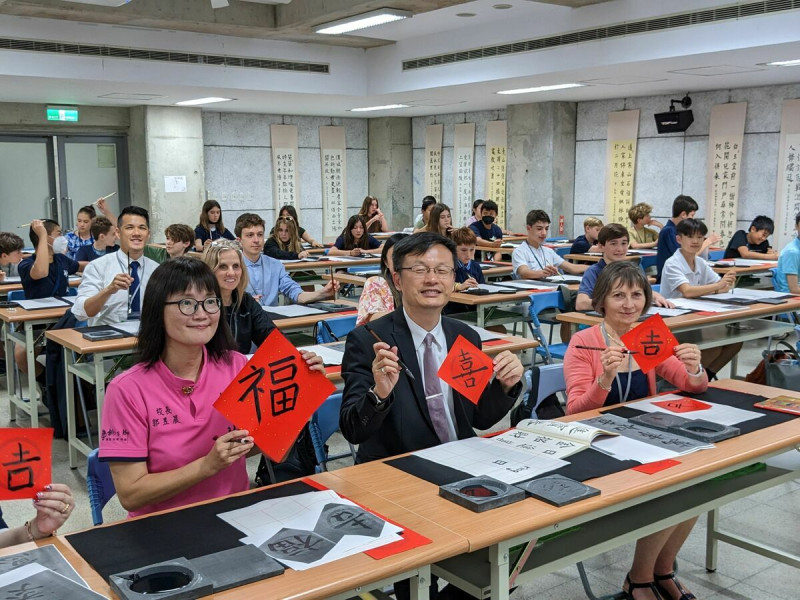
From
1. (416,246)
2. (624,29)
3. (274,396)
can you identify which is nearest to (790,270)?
(624,29)

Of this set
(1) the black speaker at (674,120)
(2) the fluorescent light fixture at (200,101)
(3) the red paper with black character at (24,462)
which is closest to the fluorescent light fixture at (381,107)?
(2) the fluorescent light fixture at (200,101)

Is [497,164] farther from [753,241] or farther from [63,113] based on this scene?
[63,113]

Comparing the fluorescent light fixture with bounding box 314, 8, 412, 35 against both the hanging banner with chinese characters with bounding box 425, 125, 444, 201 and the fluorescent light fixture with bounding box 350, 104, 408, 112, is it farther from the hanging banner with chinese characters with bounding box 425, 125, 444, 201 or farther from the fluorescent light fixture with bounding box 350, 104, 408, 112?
the hanging banner with chinese characters with bounding box 425, 125, 444, 201

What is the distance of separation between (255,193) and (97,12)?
5666 millimetres

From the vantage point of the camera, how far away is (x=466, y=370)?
224 centimetres

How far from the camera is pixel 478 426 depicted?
2537mm

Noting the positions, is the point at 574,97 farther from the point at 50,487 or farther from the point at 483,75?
the point at 50,487

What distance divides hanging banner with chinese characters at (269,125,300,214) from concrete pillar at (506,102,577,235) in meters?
3.71

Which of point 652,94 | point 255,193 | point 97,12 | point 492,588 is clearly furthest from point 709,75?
point 492,588

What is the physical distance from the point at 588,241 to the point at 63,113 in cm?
754

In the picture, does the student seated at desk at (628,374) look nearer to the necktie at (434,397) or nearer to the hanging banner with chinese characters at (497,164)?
the necktie at (434,397)

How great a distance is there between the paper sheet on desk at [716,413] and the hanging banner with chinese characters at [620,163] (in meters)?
9.05

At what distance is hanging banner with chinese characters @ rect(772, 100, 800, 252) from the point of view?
31.2 ft

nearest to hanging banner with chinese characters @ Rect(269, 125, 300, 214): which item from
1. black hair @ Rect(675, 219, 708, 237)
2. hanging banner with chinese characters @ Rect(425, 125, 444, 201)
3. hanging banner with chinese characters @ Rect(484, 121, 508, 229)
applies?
hanging banner with chinese characters @ Rect(425, 125, 444, 201)
